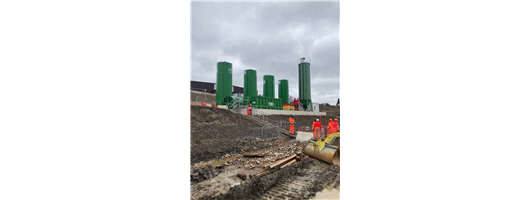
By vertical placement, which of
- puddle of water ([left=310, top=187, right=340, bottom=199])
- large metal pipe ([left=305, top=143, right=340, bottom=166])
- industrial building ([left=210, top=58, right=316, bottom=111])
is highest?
industrial building ([left=210, top=58, right=316, bottom=111])

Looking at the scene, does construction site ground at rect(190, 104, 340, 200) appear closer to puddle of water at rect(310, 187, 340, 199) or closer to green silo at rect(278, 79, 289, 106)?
puddle of water at rect(310, 187, 340, 199)

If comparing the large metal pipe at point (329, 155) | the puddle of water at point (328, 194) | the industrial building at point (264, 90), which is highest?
the industrial building at point (264, 90)

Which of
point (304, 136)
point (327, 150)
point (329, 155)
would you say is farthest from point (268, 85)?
point (329, 155)

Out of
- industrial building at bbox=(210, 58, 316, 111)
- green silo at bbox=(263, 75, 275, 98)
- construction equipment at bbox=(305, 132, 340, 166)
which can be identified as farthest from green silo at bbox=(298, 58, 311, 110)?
construction equipment at bbox=(305, 132, 340, 166)

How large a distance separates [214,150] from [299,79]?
23429 mm

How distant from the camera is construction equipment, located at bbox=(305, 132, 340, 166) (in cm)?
712

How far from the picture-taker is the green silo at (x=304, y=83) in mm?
30672

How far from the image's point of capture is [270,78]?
34.7m

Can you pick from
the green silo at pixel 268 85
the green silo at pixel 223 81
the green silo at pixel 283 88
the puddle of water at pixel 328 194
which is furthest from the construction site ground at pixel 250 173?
the green silo at pixel 283 88

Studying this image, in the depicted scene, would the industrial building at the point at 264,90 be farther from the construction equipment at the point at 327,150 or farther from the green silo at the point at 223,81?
the construction equipment at the point at 327,150

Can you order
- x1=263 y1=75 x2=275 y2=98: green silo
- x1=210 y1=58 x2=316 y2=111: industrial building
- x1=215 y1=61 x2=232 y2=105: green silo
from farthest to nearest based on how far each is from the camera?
x1=263 y1=75 x2=275 y2=98: green silo, x1=215 y1=61 x2=232 y2=105: green silo, x1=210 y1=58 x2=316 y2=111: industrial building

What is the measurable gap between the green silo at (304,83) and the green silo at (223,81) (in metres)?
10.6

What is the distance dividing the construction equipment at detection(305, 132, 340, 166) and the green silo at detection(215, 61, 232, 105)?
63.5ft
